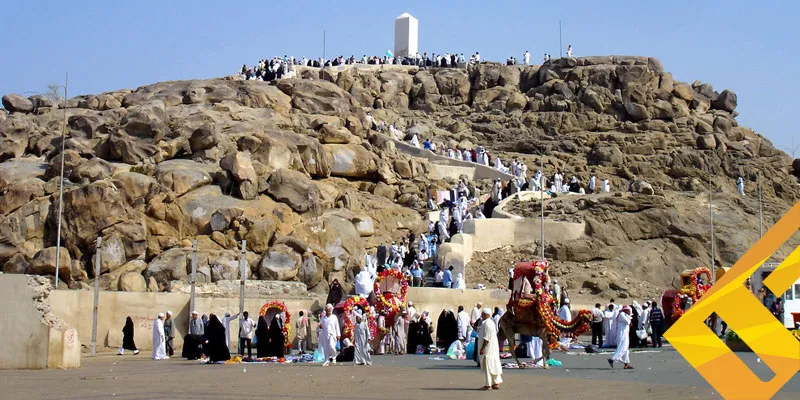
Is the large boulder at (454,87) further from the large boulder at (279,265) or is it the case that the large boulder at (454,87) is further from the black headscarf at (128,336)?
the black headscarf at (128,336)

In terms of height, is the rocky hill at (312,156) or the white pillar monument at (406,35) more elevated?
the white pillar monument at (406,35)

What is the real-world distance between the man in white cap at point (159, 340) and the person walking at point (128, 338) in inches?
53.8

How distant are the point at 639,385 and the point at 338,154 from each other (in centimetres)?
2435

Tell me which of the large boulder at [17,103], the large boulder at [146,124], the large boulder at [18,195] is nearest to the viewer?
the large boulder at [18,195]

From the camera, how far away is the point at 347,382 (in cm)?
1544

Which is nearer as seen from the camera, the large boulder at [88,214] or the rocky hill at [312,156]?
the large boulder at [88,214]

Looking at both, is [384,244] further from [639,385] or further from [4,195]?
[639,385]

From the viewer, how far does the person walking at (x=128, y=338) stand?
888 inches

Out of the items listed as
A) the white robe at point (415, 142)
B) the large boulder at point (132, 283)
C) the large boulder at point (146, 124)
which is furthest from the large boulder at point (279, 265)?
the white robe at point (415, 142)

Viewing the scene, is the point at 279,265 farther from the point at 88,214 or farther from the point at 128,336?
the point at 128,336

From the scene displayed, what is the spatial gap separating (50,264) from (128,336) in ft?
22.5

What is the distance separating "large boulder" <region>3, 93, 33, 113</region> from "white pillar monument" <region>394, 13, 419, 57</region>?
27299mm

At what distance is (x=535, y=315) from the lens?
17.6 m

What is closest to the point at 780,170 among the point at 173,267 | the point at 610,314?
the point at 610,314
